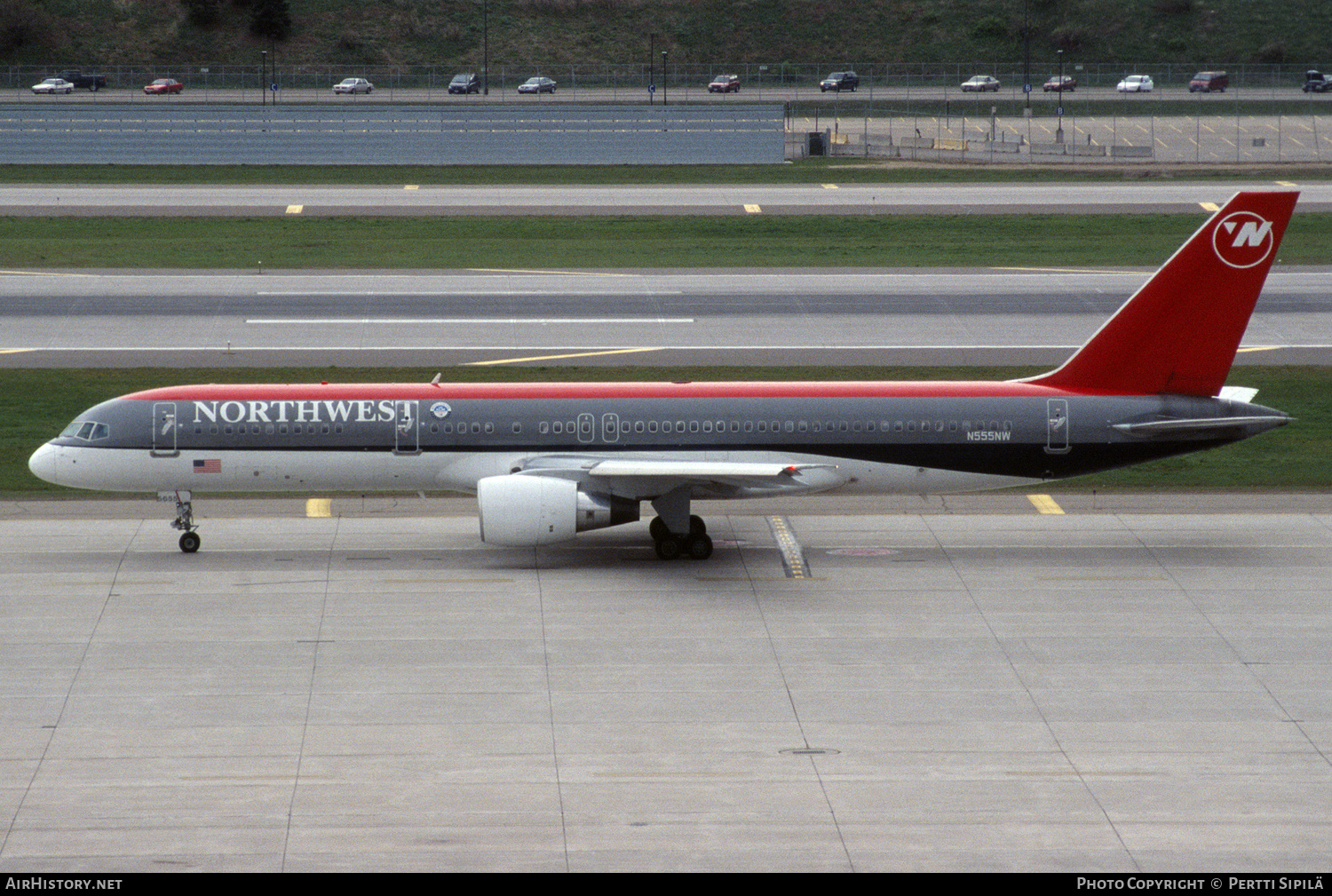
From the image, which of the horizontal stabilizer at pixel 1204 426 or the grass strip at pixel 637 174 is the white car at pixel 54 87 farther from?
the horizontal stabilizer at pixel 1204 426

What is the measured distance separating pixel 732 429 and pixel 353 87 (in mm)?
107698

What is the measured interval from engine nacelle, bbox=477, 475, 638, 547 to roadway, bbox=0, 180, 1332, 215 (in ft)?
172

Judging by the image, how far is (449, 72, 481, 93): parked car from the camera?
134000 millimetres

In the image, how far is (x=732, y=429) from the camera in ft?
112

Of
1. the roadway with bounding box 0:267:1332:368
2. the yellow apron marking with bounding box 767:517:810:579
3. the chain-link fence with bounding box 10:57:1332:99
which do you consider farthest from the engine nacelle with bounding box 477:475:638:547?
the chain-link fence with bounding box 10:57:1332:99

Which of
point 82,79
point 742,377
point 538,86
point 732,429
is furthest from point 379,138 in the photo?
point 732,429

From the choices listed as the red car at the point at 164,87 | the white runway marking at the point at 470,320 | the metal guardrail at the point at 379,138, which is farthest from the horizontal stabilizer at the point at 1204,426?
the red car at the point at 164,87

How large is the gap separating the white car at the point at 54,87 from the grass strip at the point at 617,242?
55.8 metres

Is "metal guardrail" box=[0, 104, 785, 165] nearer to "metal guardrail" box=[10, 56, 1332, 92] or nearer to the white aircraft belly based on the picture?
"metal guardrail" box=[10, 56, 1332, 92]

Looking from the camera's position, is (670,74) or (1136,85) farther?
(670,74)

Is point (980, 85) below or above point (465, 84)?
below

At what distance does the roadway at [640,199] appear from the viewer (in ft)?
273

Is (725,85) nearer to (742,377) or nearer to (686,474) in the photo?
(742,377)

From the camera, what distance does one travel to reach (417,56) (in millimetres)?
144000
